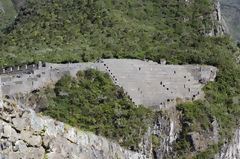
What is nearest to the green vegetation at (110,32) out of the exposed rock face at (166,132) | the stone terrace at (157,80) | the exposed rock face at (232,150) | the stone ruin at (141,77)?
the stone terrace at (157,80)

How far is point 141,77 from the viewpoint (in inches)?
1758

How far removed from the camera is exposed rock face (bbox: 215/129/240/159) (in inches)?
1821

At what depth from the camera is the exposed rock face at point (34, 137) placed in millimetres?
11938

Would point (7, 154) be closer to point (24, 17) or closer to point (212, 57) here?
point (212, 57)

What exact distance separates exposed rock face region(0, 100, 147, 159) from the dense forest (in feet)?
56.7

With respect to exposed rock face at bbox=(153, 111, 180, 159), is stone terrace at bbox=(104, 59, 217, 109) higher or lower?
higher

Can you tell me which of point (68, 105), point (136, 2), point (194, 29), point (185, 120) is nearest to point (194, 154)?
point (185, 120)

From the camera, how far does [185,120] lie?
43.9 meters

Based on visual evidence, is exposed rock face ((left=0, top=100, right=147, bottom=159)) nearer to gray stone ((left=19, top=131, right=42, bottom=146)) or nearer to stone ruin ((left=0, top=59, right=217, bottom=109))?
gray stone ((left=19, top=131, right=42, bottom=146))

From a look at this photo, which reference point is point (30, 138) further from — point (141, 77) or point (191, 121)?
point (191, 121)

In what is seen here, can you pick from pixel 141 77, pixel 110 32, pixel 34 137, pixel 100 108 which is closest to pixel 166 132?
pixel 141 77

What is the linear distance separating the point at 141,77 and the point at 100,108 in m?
8.17

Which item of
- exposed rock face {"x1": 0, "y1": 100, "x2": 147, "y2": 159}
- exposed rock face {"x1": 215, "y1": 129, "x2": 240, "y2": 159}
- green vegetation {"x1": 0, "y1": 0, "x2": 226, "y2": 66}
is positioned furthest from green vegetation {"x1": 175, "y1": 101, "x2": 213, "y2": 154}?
exposed rock face {"x1": 0, "y1": 100, "x2": 147, "y2": 159}

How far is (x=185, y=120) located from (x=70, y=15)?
3131cm
